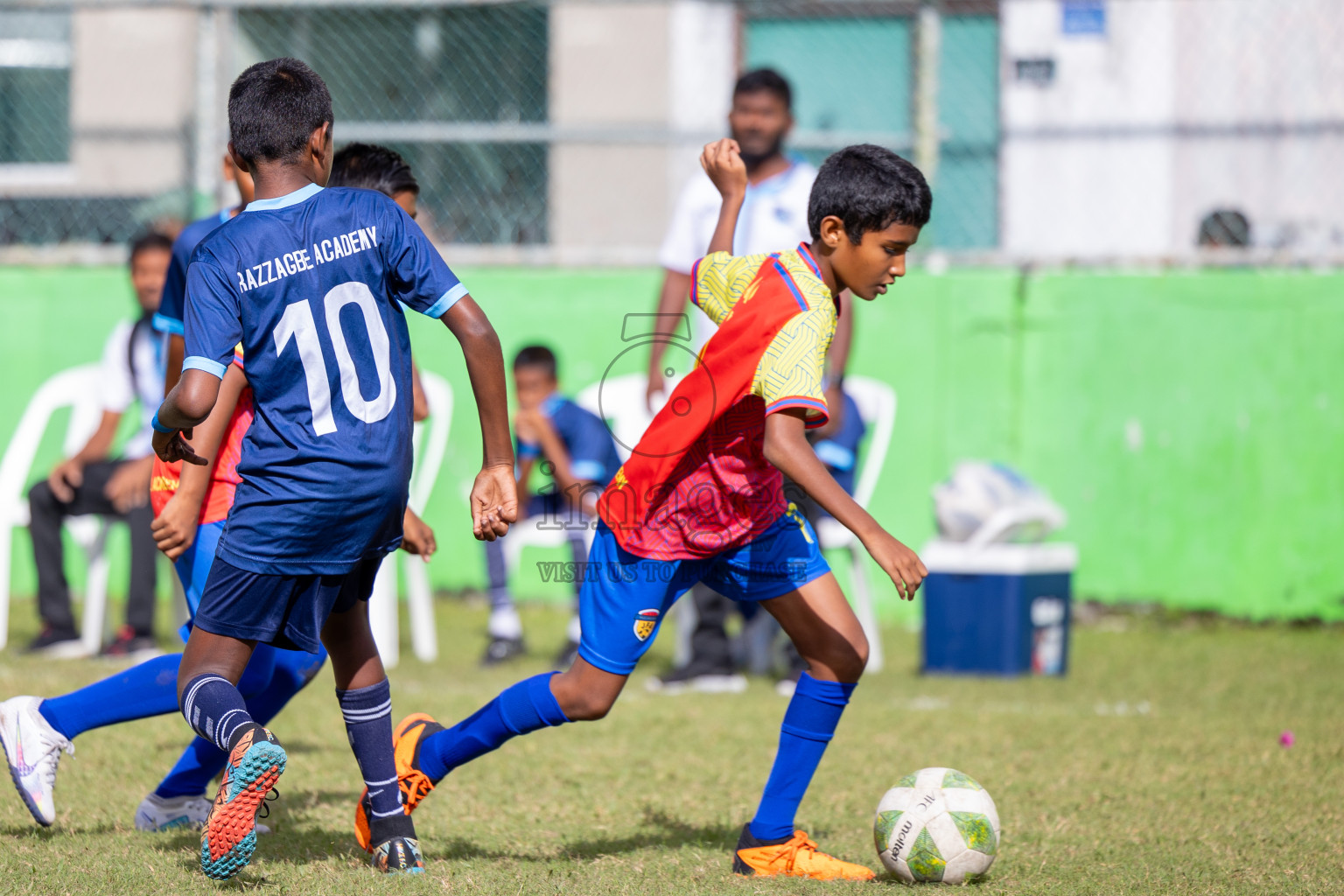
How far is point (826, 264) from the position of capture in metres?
3.46

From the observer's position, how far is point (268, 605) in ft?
10.2

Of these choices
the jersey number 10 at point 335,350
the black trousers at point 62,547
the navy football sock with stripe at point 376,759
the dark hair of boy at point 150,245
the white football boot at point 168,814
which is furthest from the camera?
the black trousers at point 62,547

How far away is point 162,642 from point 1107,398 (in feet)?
16.2

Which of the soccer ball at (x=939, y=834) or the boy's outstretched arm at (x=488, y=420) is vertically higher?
the boy's outstretched arm at (x=488, y=420)

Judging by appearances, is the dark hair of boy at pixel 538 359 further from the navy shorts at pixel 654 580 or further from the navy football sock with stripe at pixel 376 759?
the navy football sock with stripe at pixel 376 759

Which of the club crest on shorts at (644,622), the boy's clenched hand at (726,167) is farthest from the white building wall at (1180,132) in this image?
the club crest on shorts at (644,622)

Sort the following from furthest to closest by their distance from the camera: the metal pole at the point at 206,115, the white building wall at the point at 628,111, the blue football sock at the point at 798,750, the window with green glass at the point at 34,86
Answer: the window with green glass at the point at 34,86, the white building wall at the point at 628,111, the metal pole at the point at 206,115, the blue football sock at the point at 798,750

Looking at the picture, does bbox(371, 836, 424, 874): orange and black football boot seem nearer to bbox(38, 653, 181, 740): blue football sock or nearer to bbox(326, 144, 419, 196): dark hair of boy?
bbox(38, 653, 181, 740): blue football sock

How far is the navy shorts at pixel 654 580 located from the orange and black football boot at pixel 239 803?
0.82 m

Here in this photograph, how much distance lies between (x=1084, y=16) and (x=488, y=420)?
6731mm

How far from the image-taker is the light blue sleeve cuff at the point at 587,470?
6.84 m

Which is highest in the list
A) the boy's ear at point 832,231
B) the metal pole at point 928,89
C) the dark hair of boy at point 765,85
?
the metal pole at point 928,89

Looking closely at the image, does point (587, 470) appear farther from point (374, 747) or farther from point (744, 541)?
point (374, 747)

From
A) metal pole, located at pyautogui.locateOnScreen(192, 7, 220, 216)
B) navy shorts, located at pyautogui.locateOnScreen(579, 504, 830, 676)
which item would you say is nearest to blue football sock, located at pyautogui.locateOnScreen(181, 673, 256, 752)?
navy shorts, located at pyautogui.locateOnScreen(579, 504, 830, 676)
